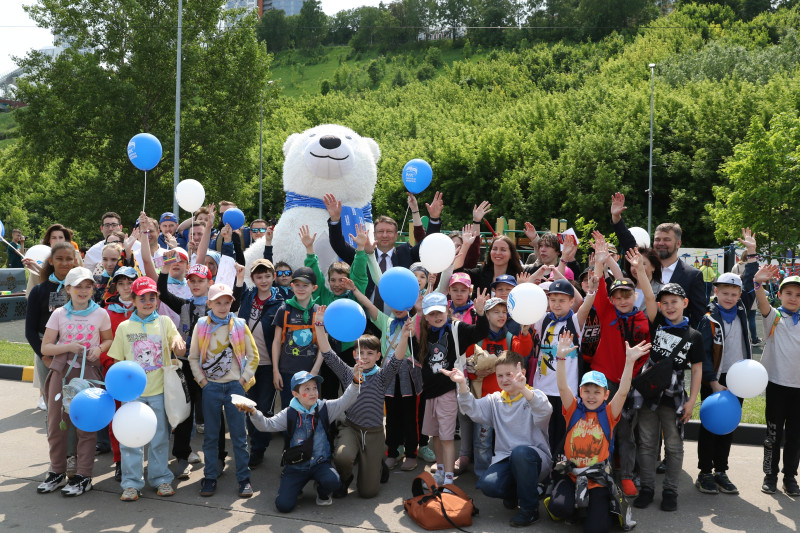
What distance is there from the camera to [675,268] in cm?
550

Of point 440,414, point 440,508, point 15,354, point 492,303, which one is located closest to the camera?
point 440,508

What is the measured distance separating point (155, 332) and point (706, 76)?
3721 centimetres

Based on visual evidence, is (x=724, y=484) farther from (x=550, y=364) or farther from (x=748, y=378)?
(x=550, y=364)

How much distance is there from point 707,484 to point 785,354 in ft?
3.66

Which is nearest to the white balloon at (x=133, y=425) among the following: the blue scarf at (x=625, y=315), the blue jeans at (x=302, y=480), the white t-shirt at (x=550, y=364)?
the blue jeans at (x=302, y=480)

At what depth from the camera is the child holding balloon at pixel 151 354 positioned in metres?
5.01

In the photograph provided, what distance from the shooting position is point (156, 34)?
19.7 meters

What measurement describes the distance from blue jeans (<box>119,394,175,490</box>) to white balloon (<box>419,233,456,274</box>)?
2.27 metres

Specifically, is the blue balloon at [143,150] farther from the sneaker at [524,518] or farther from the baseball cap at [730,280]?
the baseball cap at [730,280]

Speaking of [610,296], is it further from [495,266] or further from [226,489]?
[226,489]

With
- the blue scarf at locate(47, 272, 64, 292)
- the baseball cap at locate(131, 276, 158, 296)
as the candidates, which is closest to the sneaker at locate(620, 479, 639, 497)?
the baseball cap at locate(131, 276, 158, 296)

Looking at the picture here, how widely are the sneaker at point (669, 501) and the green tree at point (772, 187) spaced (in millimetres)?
12496

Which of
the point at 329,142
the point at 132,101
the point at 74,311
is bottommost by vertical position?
the point at 74,311

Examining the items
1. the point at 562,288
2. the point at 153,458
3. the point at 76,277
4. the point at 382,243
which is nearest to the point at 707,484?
the point at 562,288
